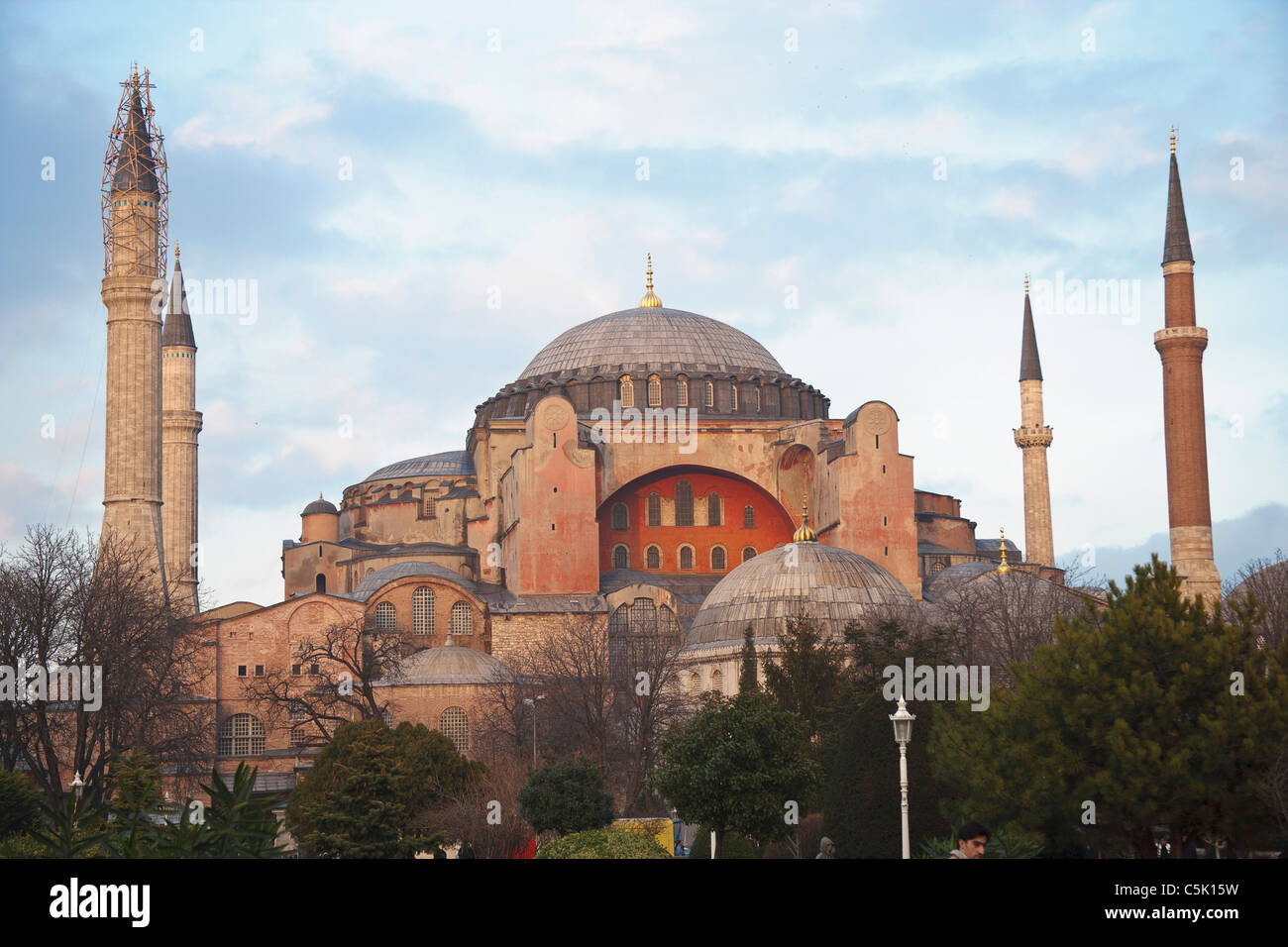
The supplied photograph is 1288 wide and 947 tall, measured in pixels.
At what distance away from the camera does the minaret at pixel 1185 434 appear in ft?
122

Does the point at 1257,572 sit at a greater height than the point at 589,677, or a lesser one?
greater

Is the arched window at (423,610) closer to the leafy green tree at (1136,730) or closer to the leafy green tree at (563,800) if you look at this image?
the leafy green tree at (563,800)

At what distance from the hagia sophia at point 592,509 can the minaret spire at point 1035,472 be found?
0.23 feet

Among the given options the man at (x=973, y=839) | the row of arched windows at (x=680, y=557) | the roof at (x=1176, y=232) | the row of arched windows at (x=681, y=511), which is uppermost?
the roof at (x=1176, y=232)

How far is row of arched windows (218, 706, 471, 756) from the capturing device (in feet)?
127

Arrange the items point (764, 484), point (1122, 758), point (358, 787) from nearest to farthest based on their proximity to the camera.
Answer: point (1122, 758), point (358, 787), point (764, 484)

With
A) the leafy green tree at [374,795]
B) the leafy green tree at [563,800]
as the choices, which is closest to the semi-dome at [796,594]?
the leafy green tree at [374,795]

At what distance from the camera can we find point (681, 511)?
4666 cm

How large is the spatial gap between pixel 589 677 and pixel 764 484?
13.4 m

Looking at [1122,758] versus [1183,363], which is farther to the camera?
[1183,363]

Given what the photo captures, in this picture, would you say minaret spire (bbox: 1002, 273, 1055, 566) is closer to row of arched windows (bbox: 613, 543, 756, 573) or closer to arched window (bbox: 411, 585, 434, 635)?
row of arched windows (bbox: 613, 543, 756, 573)

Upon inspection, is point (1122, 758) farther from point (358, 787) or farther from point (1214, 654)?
point (358, 787)
